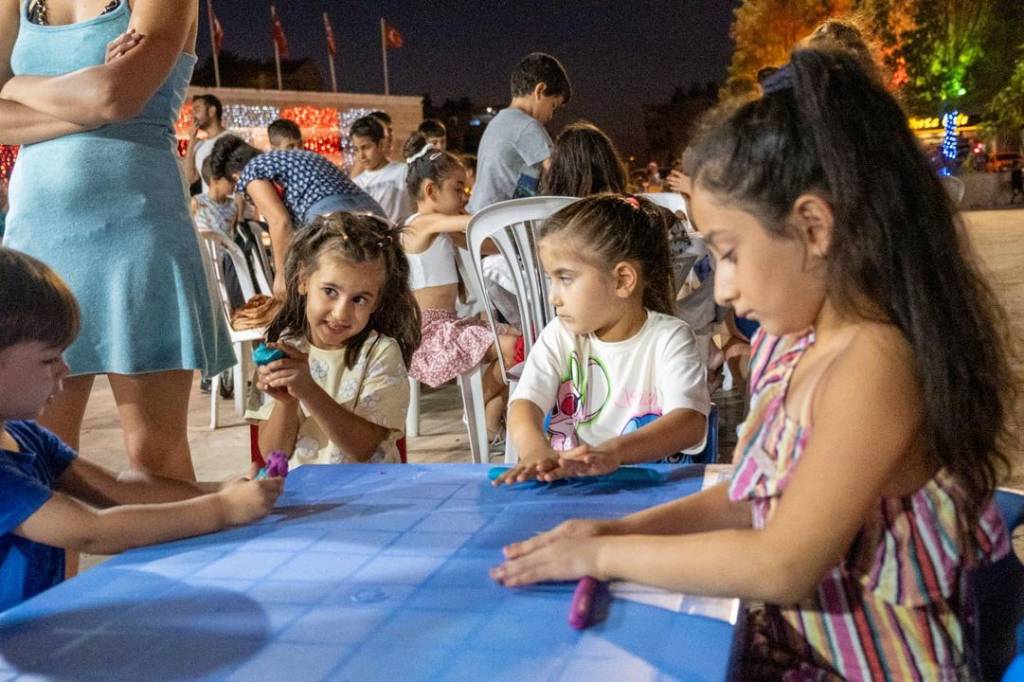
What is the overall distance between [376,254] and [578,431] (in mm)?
685

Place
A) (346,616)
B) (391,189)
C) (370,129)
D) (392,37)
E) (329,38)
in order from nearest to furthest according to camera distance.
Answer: (346,616) → (391,189) → (370,129) → (392,37) → (329,38)

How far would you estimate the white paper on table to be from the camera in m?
0.96

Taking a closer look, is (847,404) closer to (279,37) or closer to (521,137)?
(521,137)

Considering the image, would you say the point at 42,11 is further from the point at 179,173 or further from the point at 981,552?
the point at 981,552

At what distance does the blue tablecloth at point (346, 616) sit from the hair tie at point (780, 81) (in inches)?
23.0

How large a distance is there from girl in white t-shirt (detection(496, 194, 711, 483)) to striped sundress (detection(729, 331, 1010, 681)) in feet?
2.83

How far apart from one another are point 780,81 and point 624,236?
3.53 feet

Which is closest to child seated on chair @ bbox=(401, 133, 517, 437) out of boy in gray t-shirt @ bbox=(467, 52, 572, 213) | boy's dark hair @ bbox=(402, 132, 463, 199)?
boy's dark hair @ bbox=(402, 132, 463, 199)

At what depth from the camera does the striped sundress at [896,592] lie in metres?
1.09

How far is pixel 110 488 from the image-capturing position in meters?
1.57

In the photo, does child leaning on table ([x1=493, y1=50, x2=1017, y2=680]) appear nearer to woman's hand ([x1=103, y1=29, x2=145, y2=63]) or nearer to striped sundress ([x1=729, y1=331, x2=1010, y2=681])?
striped sundress ([x1=729, y1=331, x2=1010, y2=681])

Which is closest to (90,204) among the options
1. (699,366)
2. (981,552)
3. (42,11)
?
(42,11)

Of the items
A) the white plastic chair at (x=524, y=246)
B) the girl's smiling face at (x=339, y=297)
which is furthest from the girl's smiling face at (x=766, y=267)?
the white plastic chair at (x=524, y=246)

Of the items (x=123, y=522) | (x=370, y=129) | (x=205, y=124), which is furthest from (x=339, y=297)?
(x=205, y=124)
